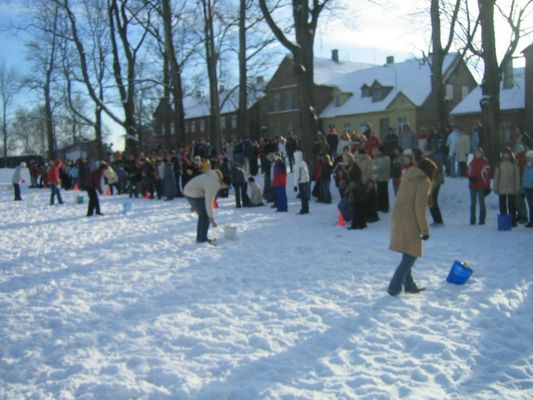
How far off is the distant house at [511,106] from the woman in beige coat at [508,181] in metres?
22.6

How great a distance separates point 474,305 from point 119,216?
11.6m

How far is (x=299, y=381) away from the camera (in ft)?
15.7

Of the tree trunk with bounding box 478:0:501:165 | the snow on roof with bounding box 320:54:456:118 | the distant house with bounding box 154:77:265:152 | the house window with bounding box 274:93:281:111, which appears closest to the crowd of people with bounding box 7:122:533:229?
the tree trunk with bounding box 478:0:501:165

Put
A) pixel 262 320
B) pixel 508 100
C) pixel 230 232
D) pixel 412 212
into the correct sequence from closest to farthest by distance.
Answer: pixel 262 320
pixel 412 212
pixel 230 232
pixel 508 100

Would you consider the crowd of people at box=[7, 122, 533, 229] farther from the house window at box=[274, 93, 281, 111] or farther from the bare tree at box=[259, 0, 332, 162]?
Answer: the house window at box=[274, 93, 281, 111]

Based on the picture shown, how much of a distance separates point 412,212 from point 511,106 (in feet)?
106

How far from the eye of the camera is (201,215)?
11188mm

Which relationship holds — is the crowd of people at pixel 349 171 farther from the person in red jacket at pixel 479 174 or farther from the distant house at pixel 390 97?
the distant house at pixel 390 97

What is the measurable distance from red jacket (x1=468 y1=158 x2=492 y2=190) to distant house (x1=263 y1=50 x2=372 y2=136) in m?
40.0

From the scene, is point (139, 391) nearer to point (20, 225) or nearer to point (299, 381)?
point (299, 381)

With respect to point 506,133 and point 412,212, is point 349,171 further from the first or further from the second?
point 506,133

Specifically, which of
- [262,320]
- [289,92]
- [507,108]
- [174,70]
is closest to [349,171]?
[262,320]

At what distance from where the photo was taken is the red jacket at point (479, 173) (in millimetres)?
12484

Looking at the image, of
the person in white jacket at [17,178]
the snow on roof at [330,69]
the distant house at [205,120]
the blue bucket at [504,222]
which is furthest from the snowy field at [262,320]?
the distant house at [205,120]
